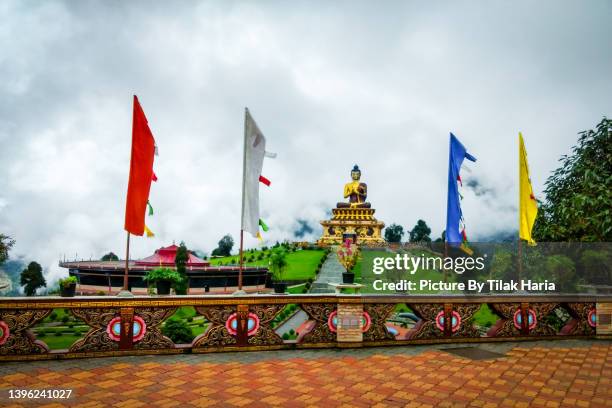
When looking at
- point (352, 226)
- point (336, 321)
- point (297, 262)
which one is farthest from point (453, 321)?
point (352, 226)

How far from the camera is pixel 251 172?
879 centimetres

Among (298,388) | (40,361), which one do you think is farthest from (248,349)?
(40,361)

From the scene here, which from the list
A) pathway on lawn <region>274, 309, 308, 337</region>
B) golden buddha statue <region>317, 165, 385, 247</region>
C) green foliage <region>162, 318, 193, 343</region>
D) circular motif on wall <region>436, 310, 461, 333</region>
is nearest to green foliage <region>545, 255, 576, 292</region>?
circular motif on wall <region>436, 310, 461, 333</region>

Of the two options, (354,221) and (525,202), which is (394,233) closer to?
(354,221)

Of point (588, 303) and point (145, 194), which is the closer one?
point (145, 194)

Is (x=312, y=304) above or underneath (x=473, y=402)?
above

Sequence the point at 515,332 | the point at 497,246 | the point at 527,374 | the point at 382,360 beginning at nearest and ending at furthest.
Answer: the point at 527,374 → the point at 382,360 → the point at 515,332 → the point at 497,246

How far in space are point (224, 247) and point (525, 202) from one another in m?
85.0

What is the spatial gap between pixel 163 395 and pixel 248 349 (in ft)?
8.79

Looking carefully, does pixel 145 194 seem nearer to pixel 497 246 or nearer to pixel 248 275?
pixel 497 246

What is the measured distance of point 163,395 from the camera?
18.2ft

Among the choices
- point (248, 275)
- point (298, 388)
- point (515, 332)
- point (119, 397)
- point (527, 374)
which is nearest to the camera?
point (119, 397)

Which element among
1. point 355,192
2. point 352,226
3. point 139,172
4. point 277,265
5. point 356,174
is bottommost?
point 277,265

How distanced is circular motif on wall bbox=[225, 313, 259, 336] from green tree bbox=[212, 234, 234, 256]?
269 feet
